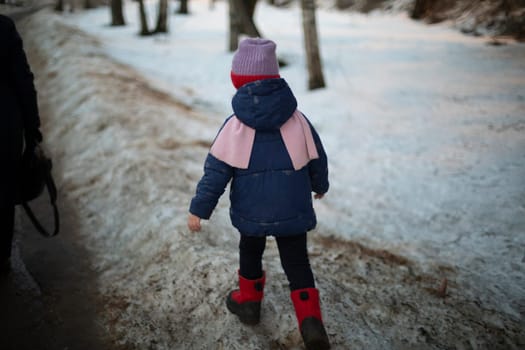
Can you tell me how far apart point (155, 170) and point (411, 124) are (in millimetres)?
4375

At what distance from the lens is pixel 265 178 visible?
2084 mm

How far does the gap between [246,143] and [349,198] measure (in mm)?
3238

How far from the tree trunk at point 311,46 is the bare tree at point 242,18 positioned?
1.85m

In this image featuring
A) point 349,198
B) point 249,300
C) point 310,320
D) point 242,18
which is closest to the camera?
point 310,320

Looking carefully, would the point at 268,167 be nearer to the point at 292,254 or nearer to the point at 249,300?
the point at 292,254

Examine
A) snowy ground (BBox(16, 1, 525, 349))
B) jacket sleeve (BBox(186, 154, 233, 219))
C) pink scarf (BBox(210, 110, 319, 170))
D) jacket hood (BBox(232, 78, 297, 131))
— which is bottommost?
snowy ground (BBox(16, 1, 525, 349))

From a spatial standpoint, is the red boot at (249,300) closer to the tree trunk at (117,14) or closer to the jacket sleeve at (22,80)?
the jacket sleeve at (22,80)

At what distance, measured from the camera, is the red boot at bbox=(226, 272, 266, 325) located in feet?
8.17

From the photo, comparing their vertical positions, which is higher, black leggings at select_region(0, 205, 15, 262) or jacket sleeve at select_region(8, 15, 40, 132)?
jacket sleeve at select_region(8, 15, 40, 132)

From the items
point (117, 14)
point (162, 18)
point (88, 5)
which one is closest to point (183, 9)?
point (117, 14)

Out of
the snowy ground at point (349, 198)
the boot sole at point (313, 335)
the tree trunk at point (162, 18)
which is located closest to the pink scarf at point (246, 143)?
the boot sole at point (313, 335)

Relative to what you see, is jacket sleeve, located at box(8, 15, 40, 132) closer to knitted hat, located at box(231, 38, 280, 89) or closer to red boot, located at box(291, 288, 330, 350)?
knitted hat, located at box(231, 38, 280, 89)

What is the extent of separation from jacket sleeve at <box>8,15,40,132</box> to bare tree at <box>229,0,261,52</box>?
24.8 feet

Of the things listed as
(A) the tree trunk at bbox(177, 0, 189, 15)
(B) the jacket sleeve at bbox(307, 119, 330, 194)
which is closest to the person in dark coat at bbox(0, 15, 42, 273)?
(B) the jacket sleeve at bbox(307, 119, 330, 194)
